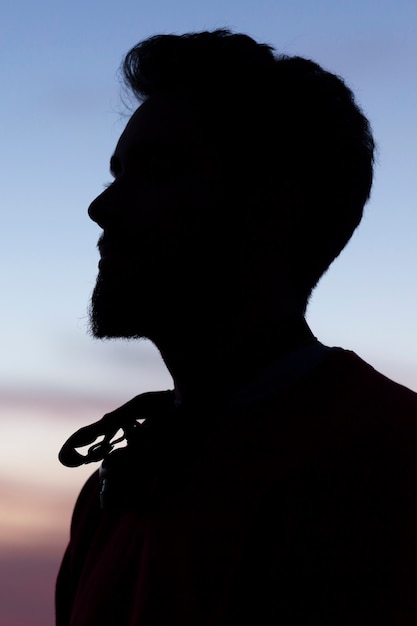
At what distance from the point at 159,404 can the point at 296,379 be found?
0.63 m

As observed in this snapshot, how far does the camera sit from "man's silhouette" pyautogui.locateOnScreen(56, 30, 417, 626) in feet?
7.79

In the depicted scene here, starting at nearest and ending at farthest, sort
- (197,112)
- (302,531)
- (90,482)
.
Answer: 1. (302,531)
2. (197,112)
3. (90,482)

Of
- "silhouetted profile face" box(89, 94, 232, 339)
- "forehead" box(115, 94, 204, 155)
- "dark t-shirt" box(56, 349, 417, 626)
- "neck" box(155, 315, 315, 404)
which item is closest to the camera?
"dark t-shirt" box(56, 349, 417, 626)

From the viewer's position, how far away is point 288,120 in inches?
142

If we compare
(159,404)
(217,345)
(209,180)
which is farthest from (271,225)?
(159,404)

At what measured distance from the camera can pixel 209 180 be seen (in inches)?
130

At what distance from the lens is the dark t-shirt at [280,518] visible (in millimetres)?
2297

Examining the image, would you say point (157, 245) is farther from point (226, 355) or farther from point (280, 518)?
point (280, 518)

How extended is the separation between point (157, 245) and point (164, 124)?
618 mm

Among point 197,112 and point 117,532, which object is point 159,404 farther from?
point 197,112

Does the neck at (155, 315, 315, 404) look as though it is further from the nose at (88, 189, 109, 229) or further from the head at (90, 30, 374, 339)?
the nose at (88, 189, 109, 229)

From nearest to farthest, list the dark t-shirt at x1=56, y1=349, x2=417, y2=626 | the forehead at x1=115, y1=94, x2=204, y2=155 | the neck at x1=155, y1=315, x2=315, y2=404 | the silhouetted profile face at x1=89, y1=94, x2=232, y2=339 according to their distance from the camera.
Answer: the dark t-shirt at x1=56, y1=349, x2=417, y2=626
the neck at x1=155, y1=315, x2=315, y2=404
the silhouetted profile face at x1=89, y1=94, x2=232, y2=339
the forehead at x1=115, y1=94, x2=204, y2=155

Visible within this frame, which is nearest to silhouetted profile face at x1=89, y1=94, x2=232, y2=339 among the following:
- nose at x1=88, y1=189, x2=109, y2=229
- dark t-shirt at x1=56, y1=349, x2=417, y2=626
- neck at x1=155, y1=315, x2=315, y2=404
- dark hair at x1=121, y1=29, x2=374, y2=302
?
nose at x1=88, y1=189, x2=109, y2=229

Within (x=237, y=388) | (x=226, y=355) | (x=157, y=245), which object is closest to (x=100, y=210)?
(x=157, y=245)
